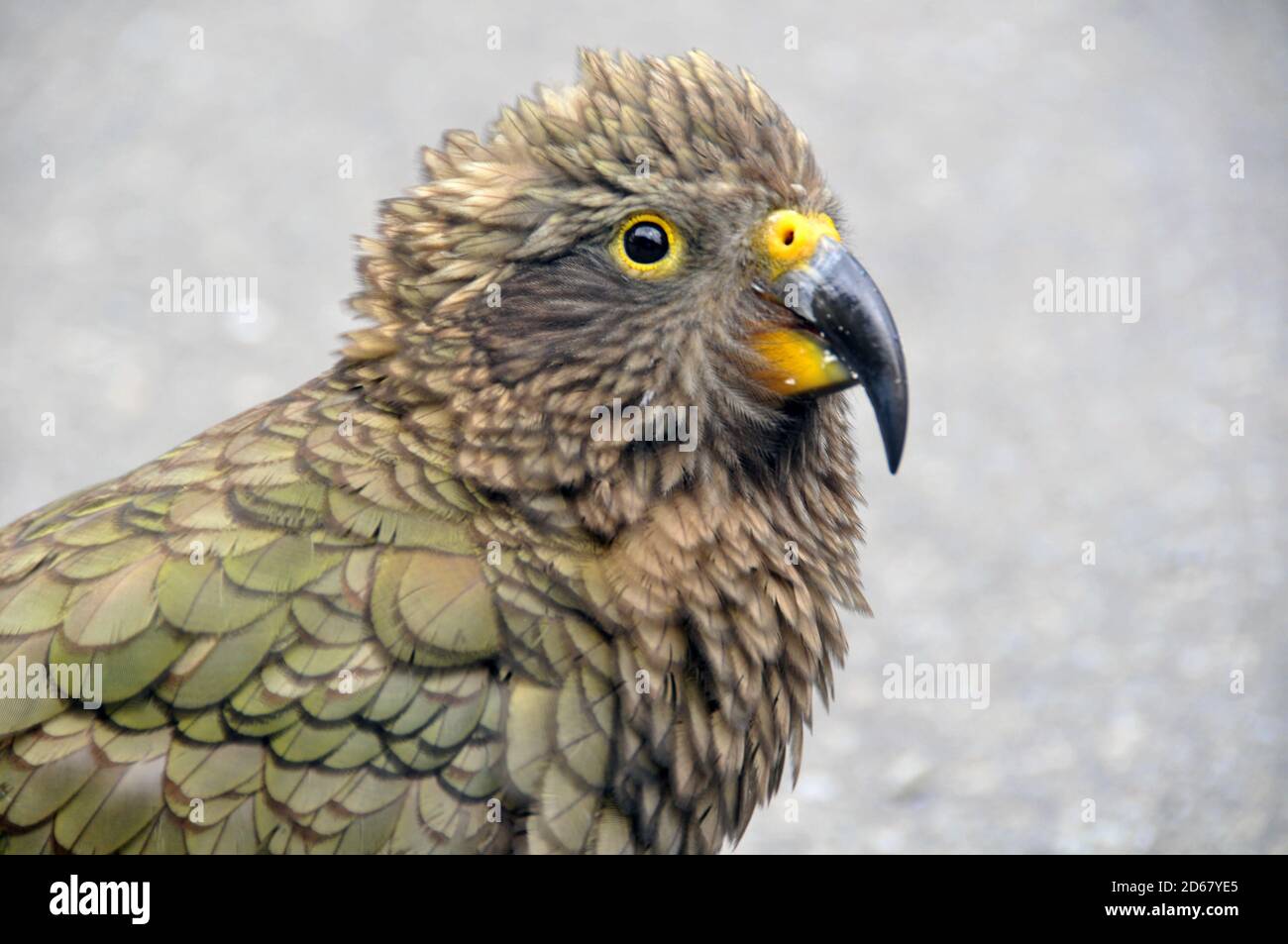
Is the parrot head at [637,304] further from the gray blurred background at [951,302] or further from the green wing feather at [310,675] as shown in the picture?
→ the gray blurred background at [951,302]

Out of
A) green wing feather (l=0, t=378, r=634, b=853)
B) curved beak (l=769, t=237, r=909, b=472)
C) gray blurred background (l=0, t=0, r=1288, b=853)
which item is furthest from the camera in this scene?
gray blurred background (l=0, t=0, r=1288, b=853)

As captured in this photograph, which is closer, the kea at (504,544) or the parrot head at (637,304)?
the kea at (504,544)

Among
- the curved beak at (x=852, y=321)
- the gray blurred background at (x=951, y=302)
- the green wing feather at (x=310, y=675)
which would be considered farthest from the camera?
the gray blurred background at (x=951, y=302)

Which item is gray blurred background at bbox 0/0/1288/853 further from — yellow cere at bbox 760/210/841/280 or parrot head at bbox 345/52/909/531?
yellow cere at bbox 760/210/841/280

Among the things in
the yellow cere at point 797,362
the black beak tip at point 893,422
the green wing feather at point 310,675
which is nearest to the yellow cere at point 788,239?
the yellow cere at point 797,362

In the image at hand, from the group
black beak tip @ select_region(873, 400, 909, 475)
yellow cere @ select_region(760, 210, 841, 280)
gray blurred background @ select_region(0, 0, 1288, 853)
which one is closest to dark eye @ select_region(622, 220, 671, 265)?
yellow cere @ select_region(760, 210, 841, 280)

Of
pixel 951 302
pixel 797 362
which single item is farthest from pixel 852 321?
pixel 951 302

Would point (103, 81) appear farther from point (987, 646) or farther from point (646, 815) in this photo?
point (646, 815)

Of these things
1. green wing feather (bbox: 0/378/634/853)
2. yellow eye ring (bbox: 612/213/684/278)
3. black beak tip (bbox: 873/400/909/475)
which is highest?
yellow eye ring (bbox: 612/213/684/278)
